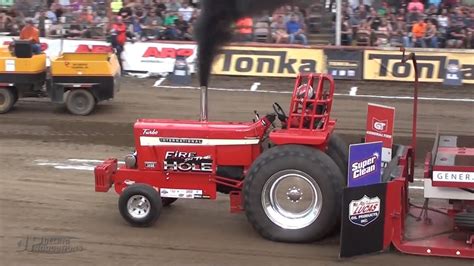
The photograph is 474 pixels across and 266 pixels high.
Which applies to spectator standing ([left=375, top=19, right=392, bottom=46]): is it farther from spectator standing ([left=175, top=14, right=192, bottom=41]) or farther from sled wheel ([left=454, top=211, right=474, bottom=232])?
sled wheel ([left=454, top=211, right=474, bottom=232])

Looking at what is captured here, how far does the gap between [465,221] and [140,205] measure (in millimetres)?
3122

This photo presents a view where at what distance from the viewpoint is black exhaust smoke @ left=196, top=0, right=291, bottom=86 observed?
22.5 ft

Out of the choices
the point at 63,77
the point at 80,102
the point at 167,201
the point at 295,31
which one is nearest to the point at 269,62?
the point at 295,31

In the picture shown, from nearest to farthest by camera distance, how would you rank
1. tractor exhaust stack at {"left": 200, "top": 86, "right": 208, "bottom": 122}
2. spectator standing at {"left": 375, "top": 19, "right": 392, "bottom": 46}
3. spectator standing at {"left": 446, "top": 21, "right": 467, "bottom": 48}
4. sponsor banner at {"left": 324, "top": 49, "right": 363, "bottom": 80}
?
tractor exhaust stack at {"left": 200, "top": 86, "right": 208, "bottom": 122} → sponsor banner at {"left": 324, "top": 49, "right": 363, "bottom": 80} → spectator standing at {"left": 446, "top": 21, "right": 467, "bottom": 48} → spectator standing at {"left": 375, "top": 19, "right": 392, "bottom": 46}

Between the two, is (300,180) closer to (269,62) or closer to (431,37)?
(269,62)

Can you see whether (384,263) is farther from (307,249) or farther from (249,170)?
(249,170)

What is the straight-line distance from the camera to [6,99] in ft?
45.9

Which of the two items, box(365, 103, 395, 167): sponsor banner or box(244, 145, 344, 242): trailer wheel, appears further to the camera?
box(365, 103, 395, 167): sponsor banner

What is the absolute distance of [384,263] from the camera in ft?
21.7

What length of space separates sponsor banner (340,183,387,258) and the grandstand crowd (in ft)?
35.2

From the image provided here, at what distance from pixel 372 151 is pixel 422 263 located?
3.55 ft

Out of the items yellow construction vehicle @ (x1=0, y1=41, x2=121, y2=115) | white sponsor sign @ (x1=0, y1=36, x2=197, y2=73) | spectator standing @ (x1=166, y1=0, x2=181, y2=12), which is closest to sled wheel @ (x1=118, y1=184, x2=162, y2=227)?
yellow construction vehicle @ (x1=0, y1=41, x2=121, y2=115)

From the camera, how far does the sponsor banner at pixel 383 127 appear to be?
777cm
